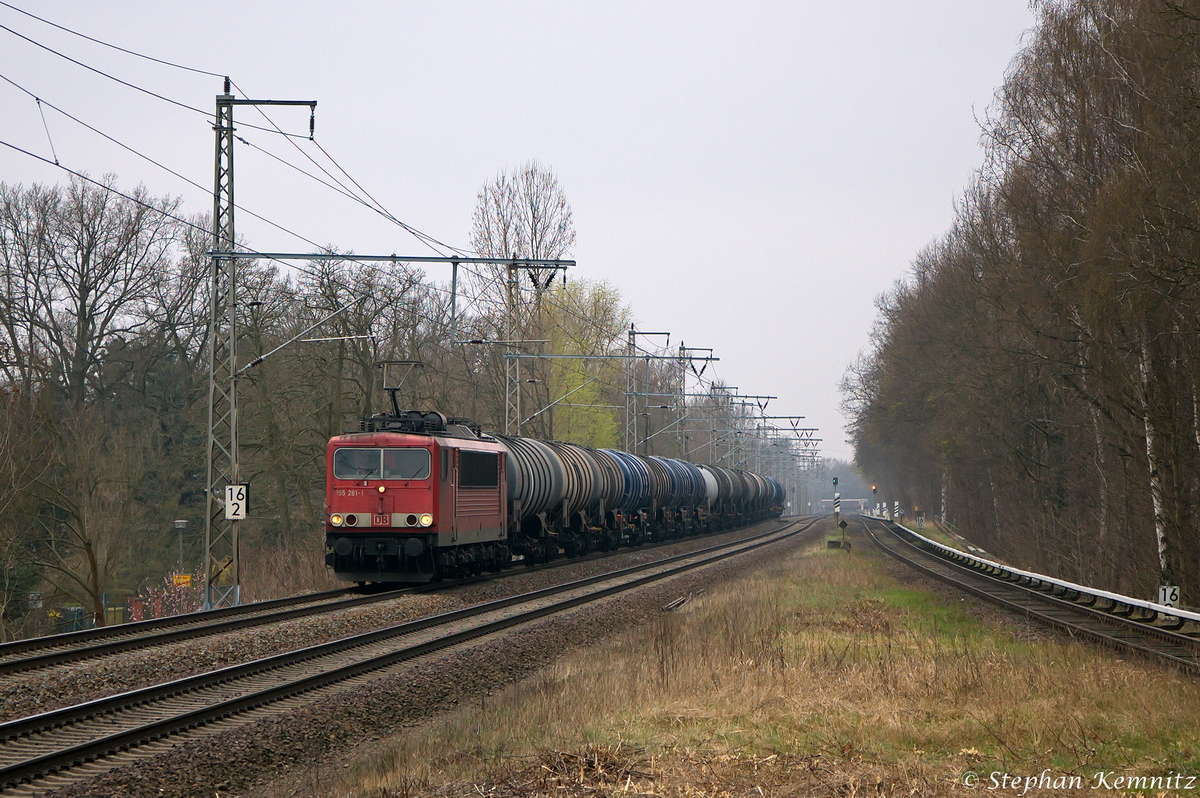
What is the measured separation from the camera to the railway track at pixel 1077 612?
43.6ft

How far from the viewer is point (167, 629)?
54.6ft

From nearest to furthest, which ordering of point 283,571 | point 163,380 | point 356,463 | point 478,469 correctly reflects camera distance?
point 356,463
point 478,469
point 283,571
point 163,380

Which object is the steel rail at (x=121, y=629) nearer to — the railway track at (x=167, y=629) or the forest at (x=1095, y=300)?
the railway track at (x=167, y=629)

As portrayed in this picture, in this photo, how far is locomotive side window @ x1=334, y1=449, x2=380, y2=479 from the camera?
855 inches

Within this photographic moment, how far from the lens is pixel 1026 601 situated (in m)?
20.6

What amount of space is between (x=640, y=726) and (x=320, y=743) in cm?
271

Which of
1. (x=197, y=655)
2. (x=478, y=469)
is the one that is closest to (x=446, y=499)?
(x=478, y=469)

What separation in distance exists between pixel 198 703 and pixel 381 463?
11158 mm

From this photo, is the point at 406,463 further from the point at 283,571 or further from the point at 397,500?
the point at 283,571

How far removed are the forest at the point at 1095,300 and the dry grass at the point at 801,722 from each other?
22.3ft

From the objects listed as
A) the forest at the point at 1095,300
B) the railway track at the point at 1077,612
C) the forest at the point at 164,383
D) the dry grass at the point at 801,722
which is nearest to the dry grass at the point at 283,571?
the forest at the point at 164,383

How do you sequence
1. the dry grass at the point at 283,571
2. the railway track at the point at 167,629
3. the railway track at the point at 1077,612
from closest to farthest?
the railway track at the point at 1077,612 < the railway track at the point at 167,629 < the dry grass at the point at 283,571

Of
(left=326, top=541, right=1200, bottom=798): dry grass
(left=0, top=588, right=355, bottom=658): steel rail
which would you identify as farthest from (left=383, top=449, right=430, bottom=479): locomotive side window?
(left=326, top=541, right=1200, bottom=798): dry grass

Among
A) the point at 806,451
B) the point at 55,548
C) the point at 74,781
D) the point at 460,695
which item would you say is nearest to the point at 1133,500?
the point at 460,695
